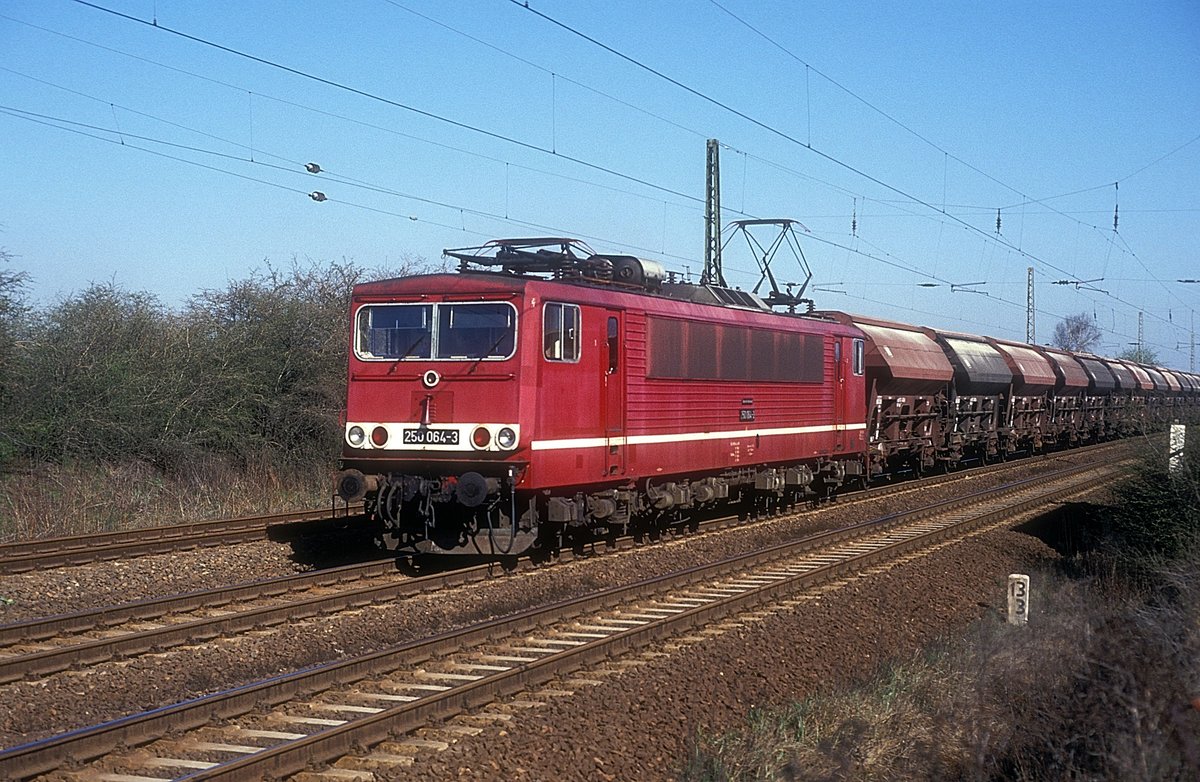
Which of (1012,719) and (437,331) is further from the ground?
(437,331)

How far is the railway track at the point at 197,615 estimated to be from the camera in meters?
9.24

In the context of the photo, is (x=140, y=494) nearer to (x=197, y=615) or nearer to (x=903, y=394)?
(x=197, y=615)

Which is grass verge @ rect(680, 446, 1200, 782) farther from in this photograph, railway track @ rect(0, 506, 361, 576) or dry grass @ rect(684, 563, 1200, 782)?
railway track @ rect(0, 506, 361, 576)

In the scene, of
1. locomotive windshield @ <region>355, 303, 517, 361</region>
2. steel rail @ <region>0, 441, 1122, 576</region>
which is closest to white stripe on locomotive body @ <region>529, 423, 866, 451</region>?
locomotive windshield @ <region>355, 303, 517, 361</region>

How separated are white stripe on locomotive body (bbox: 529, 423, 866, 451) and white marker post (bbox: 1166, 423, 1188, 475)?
5.60 metres

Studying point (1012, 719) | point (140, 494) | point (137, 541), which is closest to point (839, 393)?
point (140, 494)

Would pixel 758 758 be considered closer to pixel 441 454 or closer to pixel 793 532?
pixel 441 454

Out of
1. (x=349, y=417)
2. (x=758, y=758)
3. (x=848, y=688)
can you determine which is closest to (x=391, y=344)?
(x=349, y=417)

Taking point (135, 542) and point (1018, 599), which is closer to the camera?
point (1018, 599)

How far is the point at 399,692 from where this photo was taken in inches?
332

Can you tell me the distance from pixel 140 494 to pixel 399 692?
12238mm

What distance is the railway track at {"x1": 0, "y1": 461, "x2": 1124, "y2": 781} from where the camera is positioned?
6.73 m

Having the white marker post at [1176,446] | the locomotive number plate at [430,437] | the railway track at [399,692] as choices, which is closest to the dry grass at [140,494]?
the locomotive number plate at [430,437]

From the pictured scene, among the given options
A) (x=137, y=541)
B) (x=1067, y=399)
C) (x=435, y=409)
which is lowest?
(x=137, y=541)
